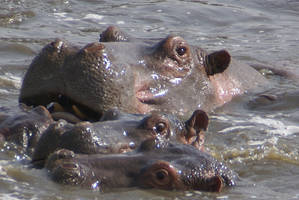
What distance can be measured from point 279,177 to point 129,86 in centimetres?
134

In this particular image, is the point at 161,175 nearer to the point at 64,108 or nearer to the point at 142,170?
the point at 142,170

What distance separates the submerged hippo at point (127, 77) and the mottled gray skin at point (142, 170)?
1.31 metres

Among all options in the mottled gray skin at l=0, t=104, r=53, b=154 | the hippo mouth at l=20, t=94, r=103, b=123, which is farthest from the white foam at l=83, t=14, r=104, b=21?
the mottled gray skin at l=0, t=104, r=53, b=154

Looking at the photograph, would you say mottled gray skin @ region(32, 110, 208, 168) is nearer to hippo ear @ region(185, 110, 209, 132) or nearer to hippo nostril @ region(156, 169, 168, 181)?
hippo ear @ region(185, 110, 209, 132)

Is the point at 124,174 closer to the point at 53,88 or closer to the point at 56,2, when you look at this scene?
the point at 53,88

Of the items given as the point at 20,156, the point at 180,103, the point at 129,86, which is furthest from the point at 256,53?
the point at 20,156

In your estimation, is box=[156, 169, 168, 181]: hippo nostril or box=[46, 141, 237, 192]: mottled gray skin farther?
box=[156, 169, 168, 181]: hippo nostril

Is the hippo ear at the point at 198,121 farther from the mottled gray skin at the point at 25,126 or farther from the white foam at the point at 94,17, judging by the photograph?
the white foam at the point at 94,17

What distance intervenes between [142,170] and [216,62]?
2901mm

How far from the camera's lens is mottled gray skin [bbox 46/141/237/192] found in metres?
4.58

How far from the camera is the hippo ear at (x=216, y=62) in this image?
7.37 meters

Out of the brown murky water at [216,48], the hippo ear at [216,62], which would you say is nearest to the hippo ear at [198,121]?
the brown murky water at [216,48]

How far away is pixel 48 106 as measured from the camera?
6336 millimetres

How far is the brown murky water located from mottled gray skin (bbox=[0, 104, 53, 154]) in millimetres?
124
